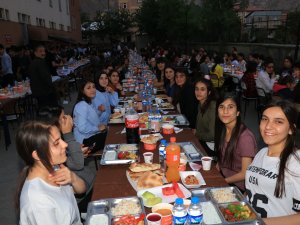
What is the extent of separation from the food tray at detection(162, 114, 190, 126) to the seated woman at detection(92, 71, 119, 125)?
52.1 inches

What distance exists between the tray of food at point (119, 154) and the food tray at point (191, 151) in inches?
20.5

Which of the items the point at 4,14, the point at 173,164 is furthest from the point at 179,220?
the point at 4,14

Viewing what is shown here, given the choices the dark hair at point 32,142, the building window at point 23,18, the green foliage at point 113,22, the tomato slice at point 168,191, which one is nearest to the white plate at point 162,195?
the tomato slice at point 168,191

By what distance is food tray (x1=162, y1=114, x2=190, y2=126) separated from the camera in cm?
404

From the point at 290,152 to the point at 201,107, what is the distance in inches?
86.6

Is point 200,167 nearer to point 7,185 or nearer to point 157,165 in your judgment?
point 157,165

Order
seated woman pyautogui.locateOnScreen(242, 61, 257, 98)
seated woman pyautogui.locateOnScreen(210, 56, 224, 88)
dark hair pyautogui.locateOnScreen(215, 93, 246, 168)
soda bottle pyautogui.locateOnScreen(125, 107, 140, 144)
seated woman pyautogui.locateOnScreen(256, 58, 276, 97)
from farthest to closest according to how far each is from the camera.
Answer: seated woman pyautogui.locateOnScreen(210, 56, 224, 88), seated woman pyautogui.locateOnScreen(242, 61, 257, 98), seated woman pyautogui.locateOnScreen(256, 58, 276, 97), soda bottle pyautogui.locateOnScreen(125, 107, 140, 144), dark hair pyautogui.locateOnScreen(215, 93, 246, 168)

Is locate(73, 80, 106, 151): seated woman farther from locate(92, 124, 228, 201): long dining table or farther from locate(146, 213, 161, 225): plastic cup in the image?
locate(146, 213, 161, 225): plastic cup

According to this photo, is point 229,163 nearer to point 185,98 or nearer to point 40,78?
point 185,98

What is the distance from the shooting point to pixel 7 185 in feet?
14.9

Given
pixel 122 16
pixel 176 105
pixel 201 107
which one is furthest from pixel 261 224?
pixel 122 16

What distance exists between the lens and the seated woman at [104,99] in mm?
5113

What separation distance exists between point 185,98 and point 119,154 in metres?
2.60

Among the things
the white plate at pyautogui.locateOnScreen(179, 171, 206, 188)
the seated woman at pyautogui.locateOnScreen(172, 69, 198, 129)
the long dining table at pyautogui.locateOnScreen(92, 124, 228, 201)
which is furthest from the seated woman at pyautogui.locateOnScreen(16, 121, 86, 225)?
the seated woman at pyautogui.locateOnScreen(172, 69, 198, 129)
